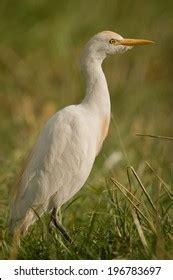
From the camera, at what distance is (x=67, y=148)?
496cm

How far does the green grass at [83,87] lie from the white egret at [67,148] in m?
0.11

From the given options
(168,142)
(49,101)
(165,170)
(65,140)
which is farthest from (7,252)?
(49,101)

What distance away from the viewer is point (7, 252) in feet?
15.1

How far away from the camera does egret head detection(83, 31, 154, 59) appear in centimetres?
497

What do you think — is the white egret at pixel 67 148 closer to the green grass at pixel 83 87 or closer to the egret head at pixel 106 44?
the egret head at pixel 106 44

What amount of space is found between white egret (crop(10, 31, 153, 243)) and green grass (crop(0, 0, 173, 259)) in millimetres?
107

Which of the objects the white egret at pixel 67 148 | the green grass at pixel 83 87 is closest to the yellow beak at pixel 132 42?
the white egret at pixel 67 148

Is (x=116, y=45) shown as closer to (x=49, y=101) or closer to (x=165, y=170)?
(x=165, y=170)

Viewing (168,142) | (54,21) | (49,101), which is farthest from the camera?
Answer: (54,21)

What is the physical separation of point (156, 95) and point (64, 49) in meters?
1.02

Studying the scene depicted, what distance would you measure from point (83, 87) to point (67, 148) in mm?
4921

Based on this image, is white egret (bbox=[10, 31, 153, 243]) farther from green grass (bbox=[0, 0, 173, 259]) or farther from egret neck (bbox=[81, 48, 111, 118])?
green grass (bbox=[0, 0, 173, 259])

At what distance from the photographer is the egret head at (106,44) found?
16.3 feet

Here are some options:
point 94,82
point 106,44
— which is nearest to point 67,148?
point 94,82
